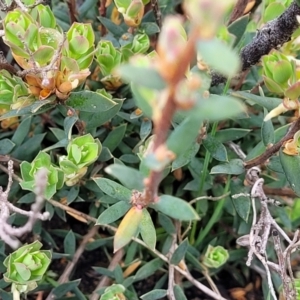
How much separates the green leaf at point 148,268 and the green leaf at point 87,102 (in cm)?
43

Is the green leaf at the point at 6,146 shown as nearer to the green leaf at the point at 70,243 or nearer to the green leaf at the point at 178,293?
the green leaf at the point at 70,243

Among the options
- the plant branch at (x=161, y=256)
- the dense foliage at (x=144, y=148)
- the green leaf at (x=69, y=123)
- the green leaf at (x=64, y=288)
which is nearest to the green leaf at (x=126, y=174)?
the dense foliage at (x=144, y=148)

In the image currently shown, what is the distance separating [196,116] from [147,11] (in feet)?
2.97

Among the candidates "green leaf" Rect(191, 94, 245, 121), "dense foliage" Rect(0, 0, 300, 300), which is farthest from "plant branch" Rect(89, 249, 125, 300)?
"green leaf" Rect(191, 94, 245, 121)

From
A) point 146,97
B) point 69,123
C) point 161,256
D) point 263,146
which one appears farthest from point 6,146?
Result: point 146,97

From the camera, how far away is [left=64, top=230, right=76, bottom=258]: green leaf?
1.19 m

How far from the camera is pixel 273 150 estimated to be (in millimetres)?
937

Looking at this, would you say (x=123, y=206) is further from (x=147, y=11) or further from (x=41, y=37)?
(x=147, y=11)

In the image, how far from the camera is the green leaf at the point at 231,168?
101cm

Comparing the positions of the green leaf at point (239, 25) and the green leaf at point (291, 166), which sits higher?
the green leaf at point (239, 25)

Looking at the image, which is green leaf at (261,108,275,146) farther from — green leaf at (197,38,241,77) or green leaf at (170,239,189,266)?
green leaf at (197,38,241,77)

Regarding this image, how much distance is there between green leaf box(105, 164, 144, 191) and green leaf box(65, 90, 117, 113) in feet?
1.13

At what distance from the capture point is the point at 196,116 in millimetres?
459

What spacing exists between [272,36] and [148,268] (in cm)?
61
